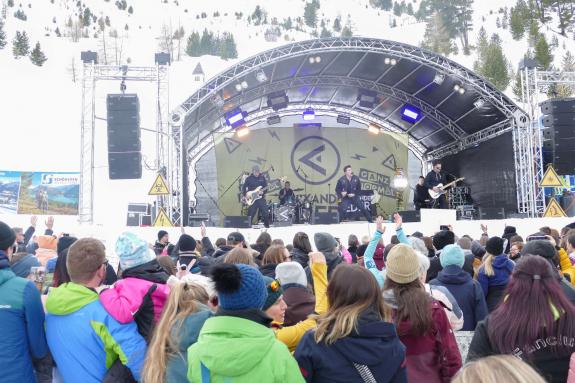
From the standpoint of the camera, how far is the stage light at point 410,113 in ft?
51.8

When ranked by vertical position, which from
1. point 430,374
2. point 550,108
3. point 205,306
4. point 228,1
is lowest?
point 430,374

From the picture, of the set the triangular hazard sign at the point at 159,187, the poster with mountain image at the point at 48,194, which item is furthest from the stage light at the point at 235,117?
the poster with mountain image at the point at 48,194

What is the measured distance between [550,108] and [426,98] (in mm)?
3742

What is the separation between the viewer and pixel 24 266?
3.46 meters

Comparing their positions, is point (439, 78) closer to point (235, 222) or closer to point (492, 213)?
point (492, 213)

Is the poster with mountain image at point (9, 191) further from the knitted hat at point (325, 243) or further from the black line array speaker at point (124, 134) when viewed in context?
the knitted hat at point (325, 243)

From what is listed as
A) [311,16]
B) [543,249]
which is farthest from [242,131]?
[311,16]

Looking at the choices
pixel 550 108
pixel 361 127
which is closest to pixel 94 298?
pixel 550 108

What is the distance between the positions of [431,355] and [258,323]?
0.91 m

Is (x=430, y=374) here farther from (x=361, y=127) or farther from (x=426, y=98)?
(x=361, y=127)

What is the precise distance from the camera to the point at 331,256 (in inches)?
157

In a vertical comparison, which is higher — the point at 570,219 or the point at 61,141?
the point at 61,141

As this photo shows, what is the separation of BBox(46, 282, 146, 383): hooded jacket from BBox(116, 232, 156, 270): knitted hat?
208 millimetres

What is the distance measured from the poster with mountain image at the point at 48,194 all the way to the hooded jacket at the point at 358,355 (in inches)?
716
